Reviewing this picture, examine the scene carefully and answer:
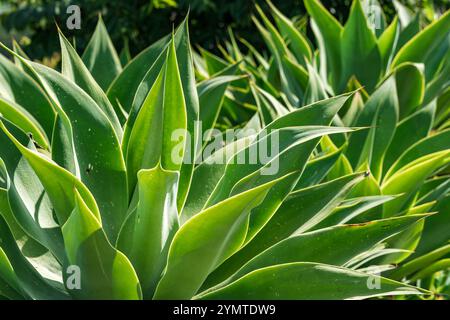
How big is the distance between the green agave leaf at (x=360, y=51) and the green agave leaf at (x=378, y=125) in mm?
412

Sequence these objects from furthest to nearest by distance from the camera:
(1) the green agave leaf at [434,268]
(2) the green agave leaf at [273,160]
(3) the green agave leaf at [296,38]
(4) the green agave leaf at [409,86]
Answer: (3) the green agave leaf at [296,38] < (4) the green agave leaf at [409,86] < (1) the green agave leaf at [434,268] < (2) the green agave leaf at [273,160]

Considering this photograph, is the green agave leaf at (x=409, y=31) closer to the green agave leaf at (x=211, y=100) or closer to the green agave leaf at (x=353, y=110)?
the green agave leaf at (x=353, y=110)

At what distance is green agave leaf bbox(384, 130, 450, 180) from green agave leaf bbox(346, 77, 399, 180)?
0.15 feet

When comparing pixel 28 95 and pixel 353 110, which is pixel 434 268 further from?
pixel 28 95

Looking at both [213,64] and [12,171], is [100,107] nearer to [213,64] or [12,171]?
[12,171]

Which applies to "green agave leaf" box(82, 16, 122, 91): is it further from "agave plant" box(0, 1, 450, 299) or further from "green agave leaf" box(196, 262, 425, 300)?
"green agave leaf" box(196, 262, 425, 300)

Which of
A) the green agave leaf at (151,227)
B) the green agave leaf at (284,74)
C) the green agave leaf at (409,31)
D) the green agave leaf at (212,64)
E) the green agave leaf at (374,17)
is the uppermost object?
the green agave leaf at (374,17)

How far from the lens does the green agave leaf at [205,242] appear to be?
3.23 feet

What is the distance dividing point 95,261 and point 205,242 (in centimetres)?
16

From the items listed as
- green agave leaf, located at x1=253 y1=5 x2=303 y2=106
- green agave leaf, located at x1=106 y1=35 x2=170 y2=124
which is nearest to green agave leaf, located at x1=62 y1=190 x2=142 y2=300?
green agave leaf, located at x1=106 y1=35 x2=170 y2=124

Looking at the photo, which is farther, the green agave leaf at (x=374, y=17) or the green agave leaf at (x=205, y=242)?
the green agave leaf at (x=374, y=17)

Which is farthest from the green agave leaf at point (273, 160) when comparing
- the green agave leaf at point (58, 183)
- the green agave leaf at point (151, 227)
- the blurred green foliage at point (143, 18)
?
the blurred green foliage at point (143, 18)

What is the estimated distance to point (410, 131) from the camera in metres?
1.79

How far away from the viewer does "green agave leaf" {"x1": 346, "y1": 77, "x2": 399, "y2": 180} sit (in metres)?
1.67
